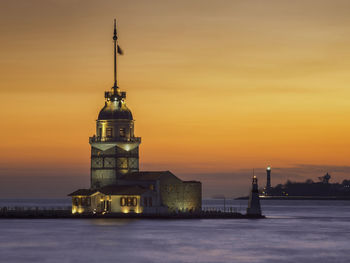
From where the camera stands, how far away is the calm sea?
72.4 meters

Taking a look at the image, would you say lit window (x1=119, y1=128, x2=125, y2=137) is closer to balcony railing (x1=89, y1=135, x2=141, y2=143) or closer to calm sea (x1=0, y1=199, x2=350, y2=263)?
balcony railing (x1=89, y1=135, x2=141, y2=143)

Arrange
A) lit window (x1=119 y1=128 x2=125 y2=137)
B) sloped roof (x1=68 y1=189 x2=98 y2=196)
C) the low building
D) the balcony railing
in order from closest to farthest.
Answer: the low building, sloped roof (x1=68 y1=189 x2=98 y2=196), the balcony railing, lit window (x1=119 y1=128 x2=125 y2=137)

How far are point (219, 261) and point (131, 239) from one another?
19.2 metres

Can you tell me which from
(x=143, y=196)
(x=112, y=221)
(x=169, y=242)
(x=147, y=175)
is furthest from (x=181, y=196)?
(x=169, y=242)

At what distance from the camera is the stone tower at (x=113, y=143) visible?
375ft

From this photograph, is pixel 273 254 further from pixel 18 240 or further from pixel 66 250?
pixel 18 240

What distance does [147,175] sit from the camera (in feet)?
365

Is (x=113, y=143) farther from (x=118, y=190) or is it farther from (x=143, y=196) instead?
(x=143, y=196)

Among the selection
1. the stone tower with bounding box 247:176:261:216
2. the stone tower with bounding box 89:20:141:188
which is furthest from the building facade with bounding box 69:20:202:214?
the stone tower with bounding box 247:176:261:216

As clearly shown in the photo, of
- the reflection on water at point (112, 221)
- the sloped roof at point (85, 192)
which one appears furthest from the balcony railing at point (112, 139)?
the reflection on water at point (112, 221)

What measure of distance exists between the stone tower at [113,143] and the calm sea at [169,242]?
263 inches

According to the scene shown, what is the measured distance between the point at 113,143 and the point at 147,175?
264 inches

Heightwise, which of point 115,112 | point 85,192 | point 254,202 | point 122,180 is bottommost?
point 254,202

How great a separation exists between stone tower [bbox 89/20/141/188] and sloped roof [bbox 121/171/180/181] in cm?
173
